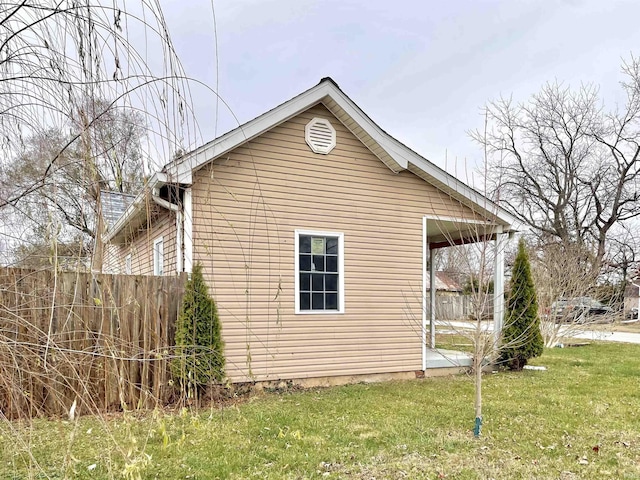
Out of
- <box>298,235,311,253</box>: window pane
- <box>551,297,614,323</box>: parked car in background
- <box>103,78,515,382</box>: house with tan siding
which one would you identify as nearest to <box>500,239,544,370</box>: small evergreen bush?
<box>103,78,515,382</box>: house with tan siding

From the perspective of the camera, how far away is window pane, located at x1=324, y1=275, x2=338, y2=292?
7.63 metres

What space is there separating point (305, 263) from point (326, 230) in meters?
0.70

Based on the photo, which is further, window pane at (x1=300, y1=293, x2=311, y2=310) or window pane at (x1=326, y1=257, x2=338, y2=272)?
window pane at (x1=326, y1=257, x2=338, y2=272)

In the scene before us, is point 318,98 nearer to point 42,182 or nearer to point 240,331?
point 240,331

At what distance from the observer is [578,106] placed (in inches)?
961

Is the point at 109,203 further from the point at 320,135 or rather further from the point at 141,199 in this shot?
the point at 320,135

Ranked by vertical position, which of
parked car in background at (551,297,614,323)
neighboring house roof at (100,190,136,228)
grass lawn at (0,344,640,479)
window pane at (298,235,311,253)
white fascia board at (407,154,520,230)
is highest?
white fascia board at (407,154,520,230)

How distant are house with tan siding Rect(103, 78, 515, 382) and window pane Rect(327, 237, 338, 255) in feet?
0.06

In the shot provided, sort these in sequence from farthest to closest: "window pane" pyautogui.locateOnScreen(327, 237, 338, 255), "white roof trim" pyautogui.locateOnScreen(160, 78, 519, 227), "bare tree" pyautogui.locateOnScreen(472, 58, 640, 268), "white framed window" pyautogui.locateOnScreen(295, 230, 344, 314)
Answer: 1. "bare tree" pyautogui.locateOnScreen(472, 58, 640, 268)
2. "window pane" pyautogui.locateOnScreen(327, 237, 338, 255)
3. "white framed window" pyautogui.locateOnScreen(295, 230, 344, 314)
4. "white roof trim" pyautogui.locateOnScreen(160, 78, 519, 227)

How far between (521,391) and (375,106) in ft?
24.5

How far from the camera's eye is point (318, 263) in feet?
24.9

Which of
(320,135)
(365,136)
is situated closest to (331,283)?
(320,135)

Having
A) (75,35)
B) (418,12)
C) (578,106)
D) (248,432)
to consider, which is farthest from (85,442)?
(578,106)

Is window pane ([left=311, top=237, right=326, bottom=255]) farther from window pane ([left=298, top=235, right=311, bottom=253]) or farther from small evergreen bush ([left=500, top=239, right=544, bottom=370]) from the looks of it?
small evergreen bush ([left=500, top=239, right=544, bottom=370])
